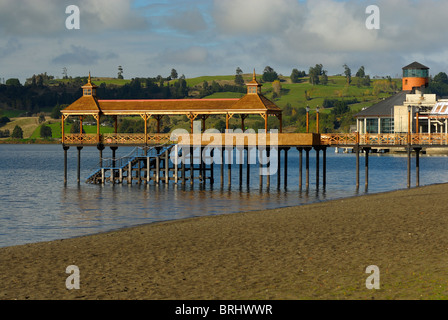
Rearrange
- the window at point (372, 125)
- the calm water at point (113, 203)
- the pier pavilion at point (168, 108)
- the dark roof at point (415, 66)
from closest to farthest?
the calm water at point (113, 203) < the pier pavilion at point (168, 108) < the window at point (372, 125) < the dark roof at point (415, 66)

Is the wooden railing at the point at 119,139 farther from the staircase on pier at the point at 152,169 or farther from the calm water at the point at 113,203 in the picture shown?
the calm water at the point at 113,203

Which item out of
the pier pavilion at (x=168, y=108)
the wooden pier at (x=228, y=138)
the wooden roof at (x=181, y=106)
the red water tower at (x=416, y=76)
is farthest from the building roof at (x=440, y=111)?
the red water tower at (x=416, y=76)

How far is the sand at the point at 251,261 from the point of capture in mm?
14992

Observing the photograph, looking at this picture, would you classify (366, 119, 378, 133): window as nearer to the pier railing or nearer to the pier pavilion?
the pier railing

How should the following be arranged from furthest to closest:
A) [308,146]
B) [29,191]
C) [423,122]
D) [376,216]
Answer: [423,122] < [29,191] < [308,146] < [376,216]

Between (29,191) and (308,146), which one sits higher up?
(308,146)

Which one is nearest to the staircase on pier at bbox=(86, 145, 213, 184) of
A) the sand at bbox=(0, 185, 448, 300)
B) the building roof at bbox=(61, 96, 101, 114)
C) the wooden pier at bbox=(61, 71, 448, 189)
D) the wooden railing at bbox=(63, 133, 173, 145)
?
the wooden pier at bbox=(61, 71, 448, 189)

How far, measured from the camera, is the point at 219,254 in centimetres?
1961

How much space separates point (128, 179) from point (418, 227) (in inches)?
1482

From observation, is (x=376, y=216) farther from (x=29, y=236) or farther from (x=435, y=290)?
A: (x=29, y=236)

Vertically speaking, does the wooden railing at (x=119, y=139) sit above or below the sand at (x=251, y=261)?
above

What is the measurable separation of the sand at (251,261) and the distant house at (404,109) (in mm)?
72423
